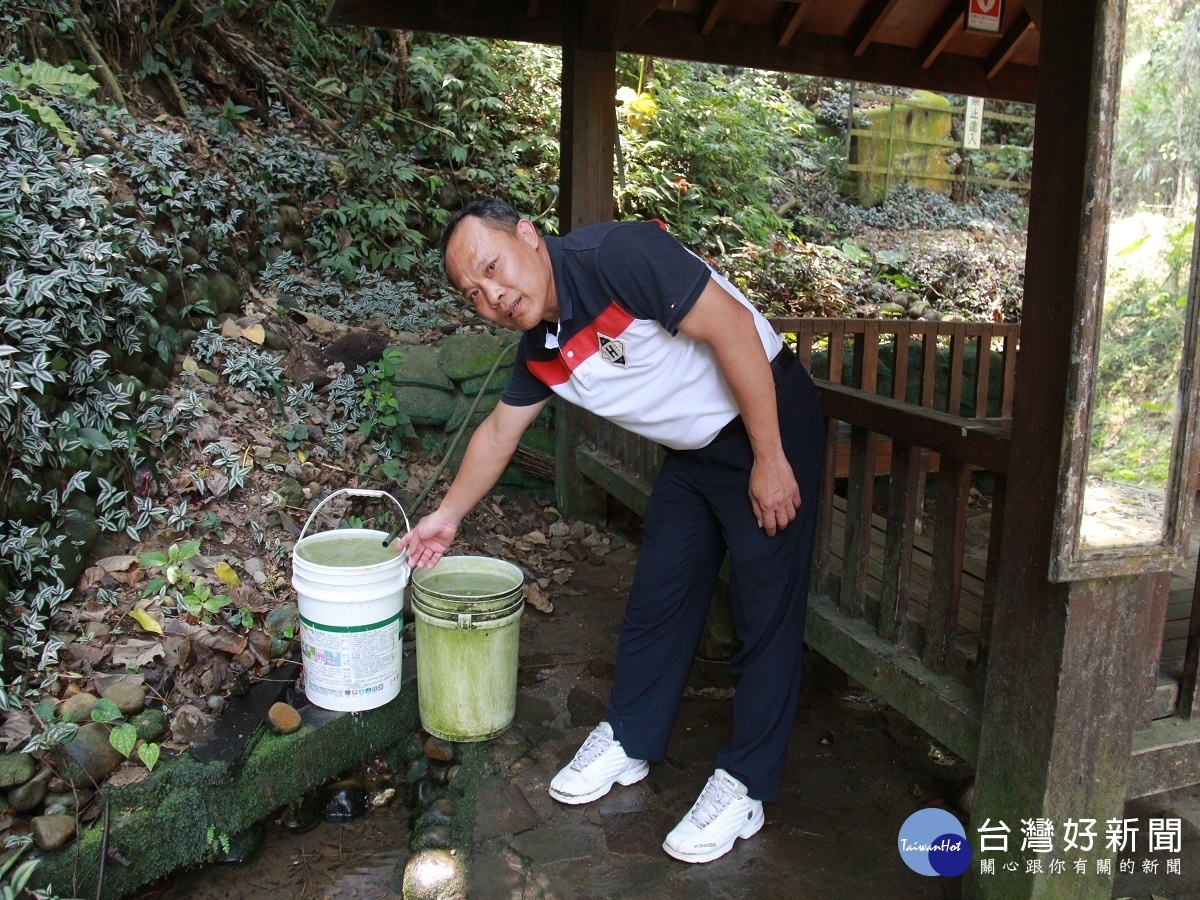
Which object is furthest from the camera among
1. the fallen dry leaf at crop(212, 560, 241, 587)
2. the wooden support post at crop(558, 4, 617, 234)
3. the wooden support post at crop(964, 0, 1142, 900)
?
the wooden support post at crop(558, 4, 617, 234)

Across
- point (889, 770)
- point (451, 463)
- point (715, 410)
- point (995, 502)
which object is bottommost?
point (889, 770)

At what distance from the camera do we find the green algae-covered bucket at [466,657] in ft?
10.2

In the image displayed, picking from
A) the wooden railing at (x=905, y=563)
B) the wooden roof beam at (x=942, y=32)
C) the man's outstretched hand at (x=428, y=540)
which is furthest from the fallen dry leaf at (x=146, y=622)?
the wooden roof beam at (x=942, y=32)

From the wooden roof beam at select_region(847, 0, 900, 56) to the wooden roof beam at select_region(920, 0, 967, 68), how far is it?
0.39 metres

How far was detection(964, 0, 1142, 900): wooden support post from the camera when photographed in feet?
6.30

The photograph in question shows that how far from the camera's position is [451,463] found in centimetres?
520

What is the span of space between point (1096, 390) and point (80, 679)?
127 inches

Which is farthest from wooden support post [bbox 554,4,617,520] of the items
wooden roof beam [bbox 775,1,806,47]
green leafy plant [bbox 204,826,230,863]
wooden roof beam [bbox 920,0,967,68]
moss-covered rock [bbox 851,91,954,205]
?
moss-covered rock [bbox 851,91,954,205]

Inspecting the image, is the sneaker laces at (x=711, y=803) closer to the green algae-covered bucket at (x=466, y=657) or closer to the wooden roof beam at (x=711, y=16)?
the green algae-covered bucket at (x=466, y=657)

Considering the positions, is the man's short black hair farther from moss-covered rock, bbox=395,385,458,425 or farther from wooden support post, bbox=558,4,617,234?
moss-covered rock, bbox=395,385,458,425

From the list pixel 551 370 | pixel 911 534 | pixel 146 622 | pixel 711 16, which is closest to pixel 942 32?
pixel 711 16

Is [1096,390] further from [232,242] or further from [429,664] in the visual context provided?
[232,242]

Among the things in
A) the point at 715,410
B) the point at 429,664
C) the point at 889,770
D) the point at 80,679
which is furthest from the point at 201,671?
the point at 889,770

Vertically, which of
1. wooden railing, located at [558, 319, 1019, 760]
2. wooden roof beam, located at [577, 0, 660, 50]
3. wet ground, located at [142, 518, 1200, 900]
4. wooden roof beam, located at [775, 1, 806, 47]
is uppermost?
wooden roof beam, located at [775, 1, 806, 47]
